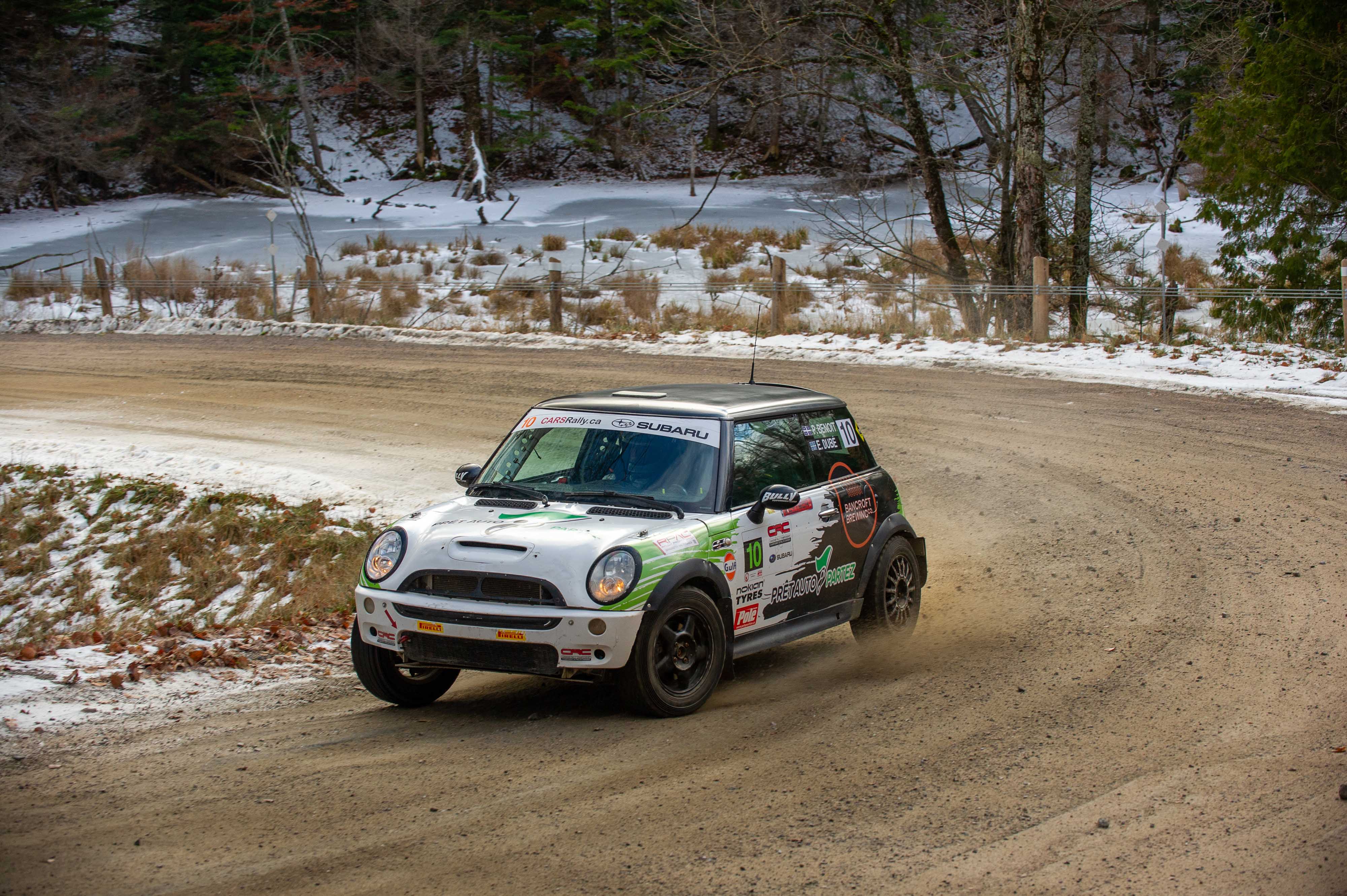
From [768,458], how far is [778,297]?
1736 centimetres

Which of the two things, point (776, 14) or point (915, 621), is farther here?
point (776, 14)

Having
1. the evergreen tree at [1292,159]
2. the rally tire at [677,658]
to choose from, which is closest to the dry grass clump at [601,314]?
the evergreen tree at [1292,159]

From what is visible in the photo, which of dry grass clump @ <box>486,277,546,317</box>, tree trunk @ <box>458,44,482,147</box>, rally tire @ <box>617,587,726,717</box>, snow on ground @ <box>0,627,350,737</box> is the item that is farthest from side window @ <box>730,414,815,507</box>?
tree trunk @ <box>458,44,482,147</box>

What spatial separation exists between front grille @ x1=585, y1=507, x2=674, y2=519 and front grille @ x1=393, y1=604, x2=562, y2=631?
80 cm

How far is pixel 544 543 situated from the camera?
600cm

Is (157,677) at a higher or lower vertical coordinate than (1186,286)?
lower

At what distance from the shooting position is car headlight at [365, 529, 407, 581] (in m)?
6.25

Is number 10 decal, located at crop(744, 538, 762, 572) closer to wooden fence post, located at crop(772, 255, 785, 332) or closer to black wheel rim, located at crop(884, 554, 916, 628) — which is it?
black wheel rim, located at crop(884, 554, 916, 628)

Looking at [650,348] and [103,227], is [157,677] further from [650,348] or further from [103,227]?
[103,227]

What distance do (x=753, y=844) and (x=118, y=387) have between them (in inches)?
701

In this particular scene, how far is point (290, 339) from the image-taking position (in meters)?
25.0

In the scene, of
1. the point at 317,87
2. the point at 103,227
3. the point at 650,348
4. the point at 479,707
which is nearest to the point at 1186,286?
the point at 650,348

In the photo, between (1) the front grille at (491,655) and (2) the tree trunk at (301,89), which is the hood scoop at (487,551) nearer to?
(1) the front grille at (491,655)

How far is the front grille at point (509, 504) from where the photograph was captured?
657 cm
